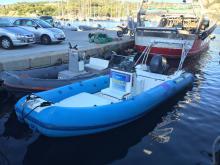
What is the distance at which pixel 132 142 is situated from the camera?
21.9ft

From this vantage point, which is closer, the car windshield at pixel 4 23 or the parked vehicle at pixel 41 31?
the car windshield at pixel 4 23

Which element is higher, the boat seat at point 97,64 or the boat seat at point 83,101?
the boat seat at point 97,64

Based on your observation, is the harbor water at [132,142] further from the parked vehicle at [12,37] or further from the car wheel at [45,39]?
the car wheel at [45,39]

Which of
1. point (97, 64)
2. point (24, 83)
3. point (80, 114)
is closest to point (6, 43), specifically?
point (97, 64)

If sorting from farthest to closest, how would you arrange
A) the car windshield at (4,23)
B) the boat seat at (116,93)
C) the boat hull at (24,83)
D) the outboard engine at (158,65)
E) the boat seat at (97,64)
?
the car windshield at (4,23), the boat seat at (97,64), the outboard engine at (158,65), the boat hull at (24,83), the boat seat at (116,93)

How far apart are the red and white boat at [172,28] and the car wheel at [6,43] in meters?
6.71

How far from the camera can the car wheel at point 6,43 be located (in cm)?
1364

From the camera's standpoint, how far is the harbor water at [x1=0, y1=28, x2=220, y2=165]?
231 inches

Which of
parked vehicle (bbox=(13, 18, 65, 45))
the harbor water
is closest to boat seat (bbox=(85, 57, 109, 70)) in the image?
the harbor water

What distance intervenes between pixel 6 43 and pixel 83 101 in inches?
328

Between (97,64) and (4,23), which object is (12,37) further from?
(97,64)

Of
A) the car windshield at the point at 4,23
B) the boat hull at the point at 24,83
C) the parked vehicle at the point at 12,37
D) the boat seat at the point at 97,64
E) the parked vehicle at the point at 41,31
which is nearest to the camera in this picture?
→ the boat hull at the point at 24,83

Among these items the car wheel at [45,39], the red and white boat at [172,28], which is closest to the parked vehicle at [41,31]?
the car wheel at [45,39]

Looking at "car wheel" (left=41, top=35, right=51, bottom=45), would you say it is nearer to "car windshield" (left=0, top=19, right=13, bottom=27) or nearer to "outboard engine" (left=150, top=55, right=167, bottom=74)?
"car windshield" (left=0, top=19, right=13, bottom=27)
